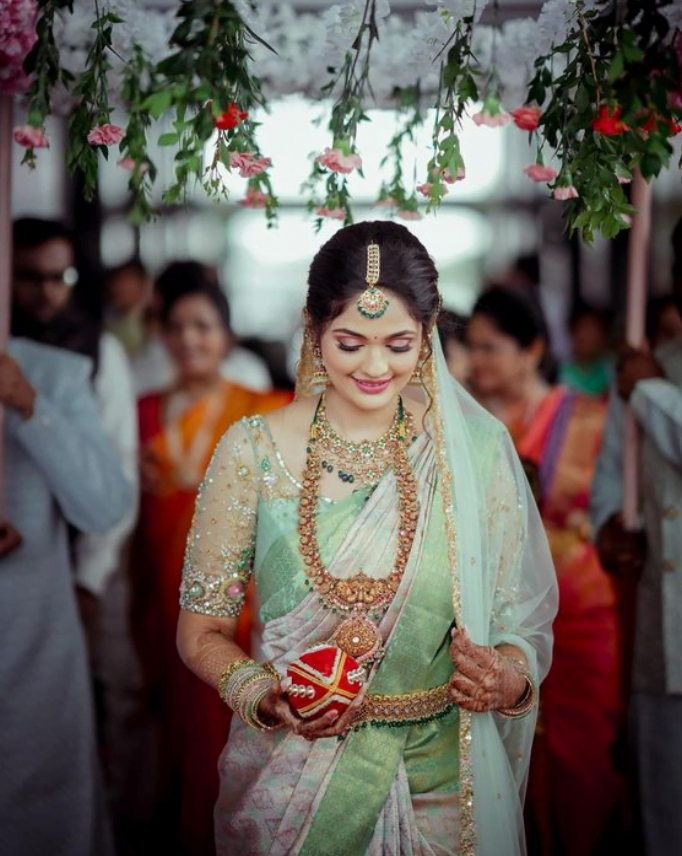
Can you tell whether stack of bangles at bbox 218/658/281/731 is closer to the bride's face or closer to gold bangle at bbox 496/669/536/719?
gold bangle at bbox 496/669/536/719

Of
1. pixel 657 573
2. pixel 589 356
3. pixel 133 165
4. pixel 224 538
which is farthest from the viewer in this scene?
pixel 589 356

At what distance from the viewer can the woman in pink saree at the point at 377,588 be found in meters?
2.84

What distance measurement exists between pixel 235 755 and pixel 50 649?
1.38 meters

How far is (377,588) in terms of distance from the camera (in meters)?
2.86

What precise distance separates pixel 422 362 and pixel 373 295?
0.85ft

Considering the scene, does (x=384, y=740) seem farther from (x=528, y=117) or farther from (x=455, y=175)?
(x=528, y=117)

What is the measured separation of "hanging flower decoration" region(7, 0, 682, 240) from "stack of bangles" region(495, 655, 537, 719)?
40.4 inches

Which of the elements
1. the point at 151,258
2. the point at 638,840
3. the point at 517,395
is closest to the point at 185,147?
the point at 638,840

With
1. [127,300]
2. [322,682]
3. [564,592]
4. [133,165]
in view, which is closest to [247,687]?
[322,682]

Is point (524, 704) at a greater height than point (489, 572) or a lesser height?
lesser

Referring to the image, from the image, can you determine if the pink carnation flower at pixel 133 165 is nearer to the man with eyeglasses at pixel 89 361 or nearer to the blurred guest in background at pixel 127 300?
the man with eyeglasses at pixel 89 361

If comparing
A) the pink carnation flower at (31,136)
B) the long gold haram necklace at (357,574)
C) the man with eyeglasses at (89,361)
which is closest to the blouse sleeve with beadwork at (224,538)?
the long gold haram necklace at (357,574)

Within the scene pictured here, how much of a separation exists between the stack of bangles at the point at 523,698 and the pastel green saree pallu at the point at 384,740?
0.19m

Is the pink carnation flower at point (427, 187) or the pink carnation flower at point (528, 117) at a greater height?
the pink carnation flower at point (528, 117)
